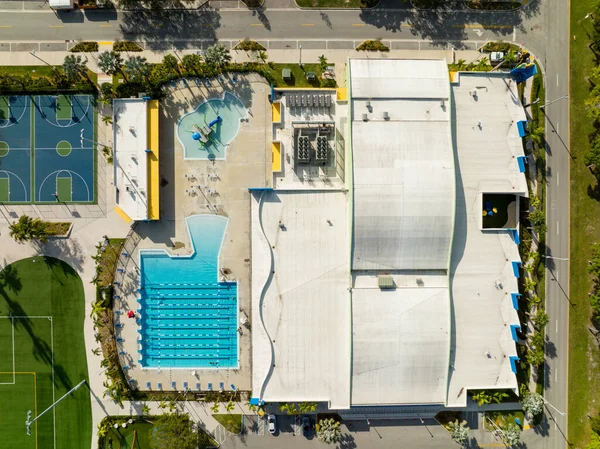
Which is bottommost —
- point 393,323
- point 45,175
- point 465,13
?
point 393,323

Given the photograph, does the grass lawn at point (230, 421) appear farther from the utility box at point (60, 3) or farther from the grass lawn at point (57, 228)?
the utility box at point (60, 3)

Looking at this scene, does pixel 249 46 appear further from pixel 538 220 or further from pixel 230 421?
pixel 230 421

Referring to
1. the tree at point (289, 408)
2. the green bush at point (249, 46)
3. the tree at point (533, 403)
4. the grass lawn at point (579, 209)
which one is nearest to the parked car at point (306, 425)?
the tree at point (289, 408)

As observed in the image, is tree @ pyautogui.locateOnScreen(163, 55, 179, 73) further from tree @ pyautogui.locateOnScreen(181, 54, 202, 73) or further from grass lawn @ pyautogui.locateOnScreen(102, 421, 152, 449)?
grass lawn @ pyautogui.locateOnScreen(102, 421, 152, 449)

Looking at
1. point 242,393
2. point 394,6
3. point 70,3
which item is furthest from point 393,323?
point 70,3

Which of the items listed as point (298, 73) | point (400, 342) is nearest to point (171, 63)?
point (298, 73)

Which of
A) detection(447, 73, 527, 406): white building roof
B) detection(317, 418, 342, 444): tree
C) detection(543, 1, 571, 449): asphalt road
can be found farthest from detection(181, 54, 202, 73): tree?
detection(317, 418, 342, 444): tree

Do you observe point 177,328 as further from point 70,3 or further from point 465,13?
point 465,13
